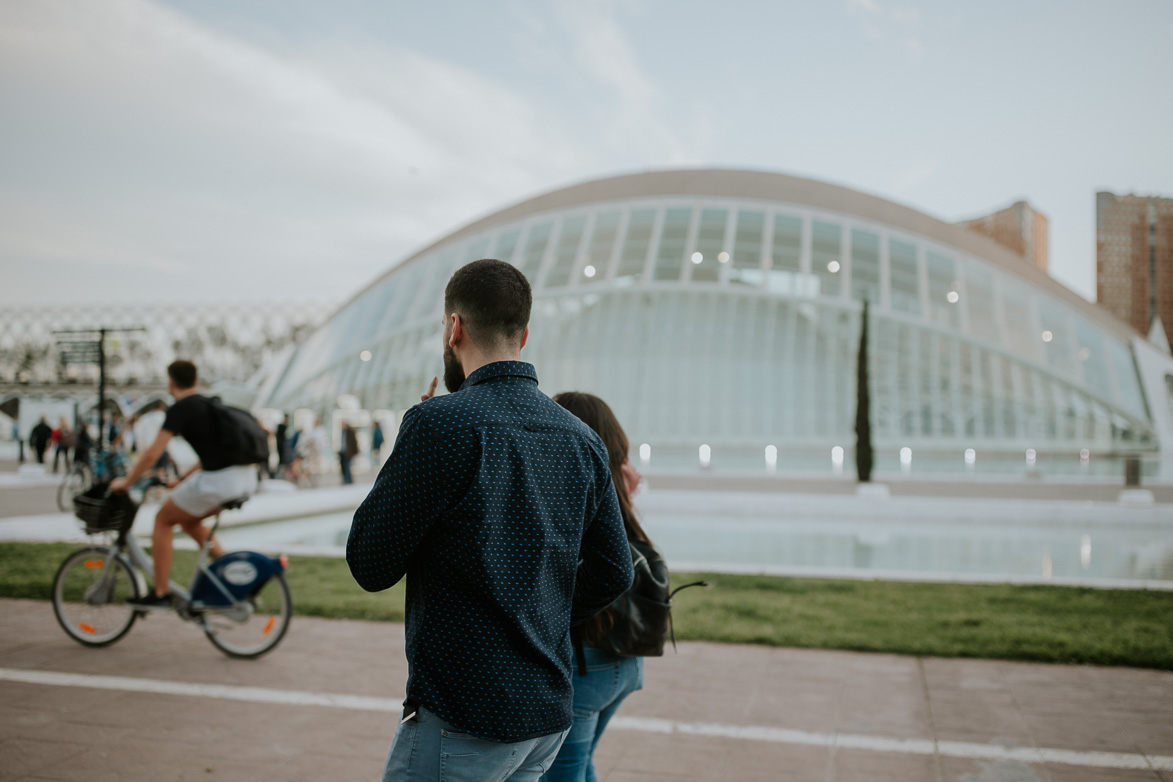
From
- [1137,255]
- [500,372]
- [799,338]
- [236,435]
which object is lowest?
[236,435]

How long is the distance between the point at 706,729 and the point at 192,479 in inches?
138

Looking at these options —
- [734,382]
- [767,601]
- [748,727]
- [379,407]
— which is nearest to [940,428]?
[734,382]

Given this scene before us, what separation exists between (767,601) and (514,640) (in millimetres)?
6319

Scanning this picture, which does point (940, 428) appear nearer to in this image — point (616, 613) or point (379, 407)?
point (379, 407)

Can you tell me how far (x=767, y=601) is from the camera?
7.74 meters

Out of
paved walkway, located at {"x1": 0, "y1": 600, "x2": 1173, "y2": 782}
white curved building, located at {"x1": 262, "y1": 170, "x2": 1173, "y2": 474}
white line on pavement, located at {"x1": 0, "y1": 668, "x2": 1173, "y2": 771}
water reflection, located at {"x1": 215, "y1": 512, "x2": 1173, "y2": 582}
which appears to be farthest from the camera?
white curved building, located at {"x1": 262, "y1": 170, "x2": 1173, "y2": 474}

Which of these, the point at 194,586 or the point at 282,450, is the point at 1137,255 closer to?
the point at 282,450

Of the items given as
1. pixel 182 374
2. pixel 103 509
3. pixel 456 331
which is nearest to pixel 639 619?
pixel 456 331

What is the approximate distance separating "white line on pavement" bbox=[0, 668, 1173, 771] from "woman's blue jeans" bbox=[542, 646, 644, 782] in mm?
2067

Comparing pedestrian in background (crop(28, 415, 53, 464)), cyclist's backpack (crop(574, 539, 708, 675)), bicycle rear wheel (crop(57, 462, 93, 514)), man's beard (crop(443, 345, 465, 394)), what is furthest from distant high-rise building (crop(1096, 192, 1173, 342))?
man's beard (crop(443, 345, 465, 394))

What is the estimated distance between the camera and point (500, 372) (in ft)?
6.34

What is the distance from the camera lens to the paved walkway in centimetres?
406

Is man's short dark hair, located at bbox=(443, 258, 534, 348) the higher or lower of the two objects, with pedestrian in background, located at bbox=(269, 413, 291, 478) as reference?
higher

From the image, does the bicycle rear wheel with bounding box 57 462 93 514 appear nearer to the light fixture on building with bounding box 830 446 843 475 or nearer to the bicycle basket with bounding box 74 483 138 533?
the bicycle basket with bounding box 74 483 138 533
